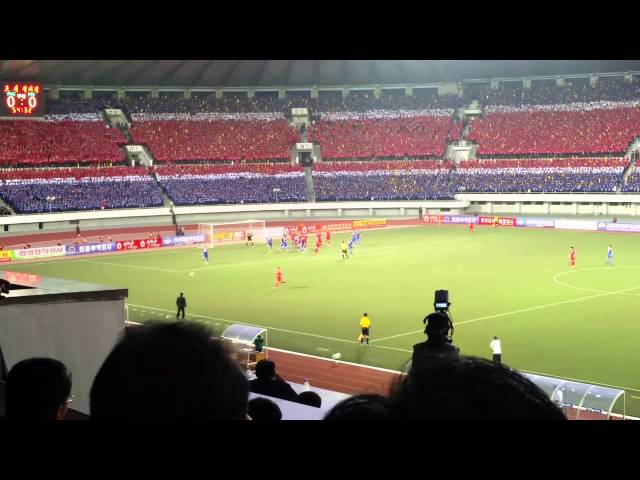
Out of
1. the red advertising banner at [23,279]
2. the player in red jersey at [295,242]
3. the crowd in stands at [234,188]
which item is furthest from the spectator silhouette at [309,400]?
the crowd in stands at [234,188]

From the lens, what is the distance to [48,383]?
3.22 meters

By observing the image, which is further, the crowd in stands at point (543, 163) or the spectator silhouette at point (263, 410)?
the crowd in stands at point (543, 163)

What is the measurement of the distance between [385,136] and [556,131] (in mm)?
19677

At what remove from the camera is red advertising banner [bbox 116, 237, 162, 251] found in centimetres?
5237

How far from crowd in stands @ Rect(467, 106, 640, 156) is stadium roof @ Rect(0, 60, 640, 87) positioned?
261 inches

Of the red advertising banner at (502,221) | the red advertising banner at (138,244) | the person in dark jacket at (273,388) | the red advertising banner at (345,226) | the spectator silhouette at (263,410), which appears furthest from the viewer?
the red advertising banner at (502,221)

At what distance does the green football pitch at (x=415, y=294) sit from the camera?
23.1m

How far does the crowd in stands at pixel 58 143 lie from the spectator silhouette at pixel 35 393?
72087 millimetres

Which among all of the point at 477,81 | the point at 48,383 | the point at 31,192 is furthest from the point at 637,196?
the point at 48,383

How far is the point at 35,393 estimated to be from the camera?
125 inches

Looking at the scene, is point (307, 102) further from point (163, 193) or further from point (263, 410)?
point (263, 410)

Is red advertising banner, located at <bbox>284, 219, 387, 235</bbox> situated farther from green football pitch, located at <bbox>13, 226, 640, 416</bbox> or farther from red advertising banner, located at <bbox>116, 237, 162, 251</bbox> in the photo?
red advertising banner, located at <bbox>116, 237, 162, 251</bbox>

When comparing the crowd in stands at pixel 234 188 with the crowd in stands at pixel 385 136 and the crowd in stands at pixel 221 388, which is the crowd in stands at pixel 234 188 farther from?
the crowd in stands at pixel 221 388

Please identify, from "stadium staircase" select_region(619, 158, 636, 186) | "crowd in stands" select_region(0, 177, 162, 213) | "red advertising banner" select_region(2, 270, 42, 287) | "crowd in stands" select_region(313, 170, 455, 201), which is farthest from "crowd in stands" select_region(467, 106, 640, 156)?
"red advertising banner" select_region(2, 270, 42, 287)
